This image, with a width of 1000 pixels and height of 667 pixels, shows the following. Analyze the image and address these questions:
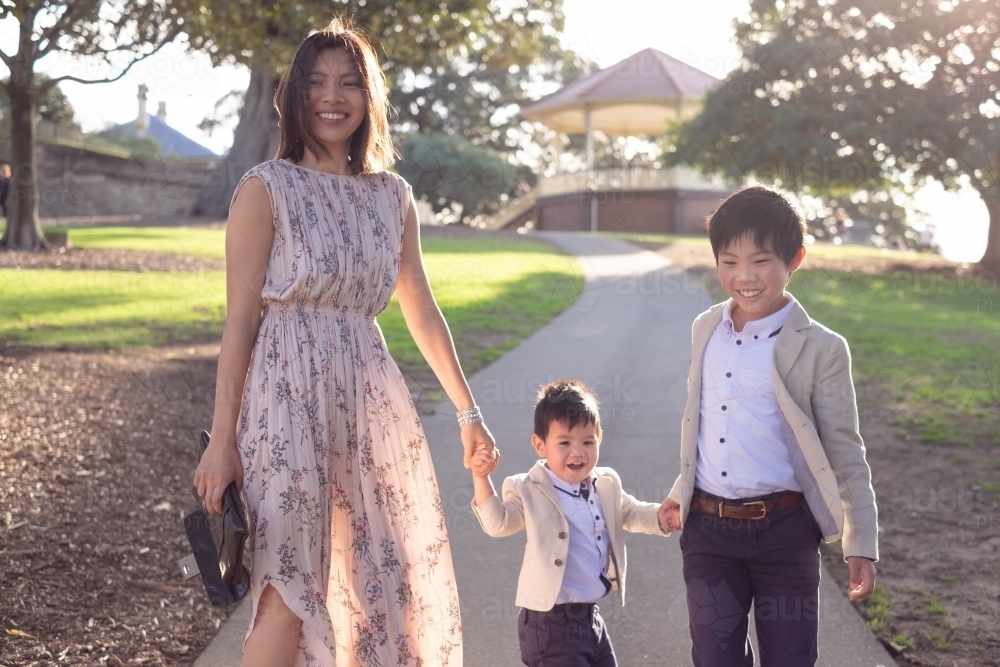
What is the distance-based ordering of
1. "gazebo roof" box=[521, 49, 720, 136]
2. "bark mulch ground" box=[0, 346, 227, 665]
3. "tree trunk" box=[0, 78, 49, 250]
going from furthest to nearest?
1. "gazebo roof" box=[521, 49, 720, 136]
2. "tree trunk" box=[0, 78, 49, 250]
3. "bark mulch ground" box=[0, 346, 227, 665]

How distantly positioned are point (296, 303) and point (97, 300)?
10.7 metres

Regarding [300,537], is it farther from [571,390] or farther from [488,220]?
[488,220]

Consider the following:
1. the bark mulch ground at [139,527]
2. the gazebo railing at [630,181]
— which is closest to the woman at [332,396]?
the bark mulch ground at [139,527]

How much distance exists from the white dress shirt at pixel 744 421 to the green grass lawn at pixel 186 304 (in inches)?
259

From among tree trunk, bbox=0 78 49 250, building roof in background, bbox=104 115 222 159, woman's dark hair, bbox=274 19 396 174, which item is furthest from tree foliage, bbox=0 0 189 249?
building roof in background, bbox=104 115 222 159

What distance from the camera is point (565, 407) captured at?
3035 millimetres

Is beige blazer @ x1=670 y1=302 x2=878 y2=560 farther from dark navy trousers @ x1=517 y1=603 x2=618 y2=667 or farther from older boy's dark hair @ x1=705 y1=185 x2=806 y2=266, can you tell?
dark navy trousers @ x1=517 y1=603 x2=618 y2=667

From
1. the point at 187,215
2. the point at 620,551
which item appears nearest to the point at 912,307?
the point at 620,551

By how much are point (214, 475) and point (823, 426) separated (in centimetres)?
156

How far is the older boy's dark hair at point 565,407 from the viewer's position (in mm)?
3037

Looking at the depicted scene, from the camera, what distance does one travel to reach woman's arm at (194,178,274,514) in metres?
2.62

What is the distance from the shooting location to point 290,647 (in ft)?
8.34

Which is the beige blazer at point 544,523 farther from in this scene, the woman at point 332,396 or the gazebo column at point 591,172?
the gazebo column at point 591,172

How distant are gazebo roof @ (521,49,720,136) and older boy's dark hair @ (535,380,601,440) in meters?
29.5
